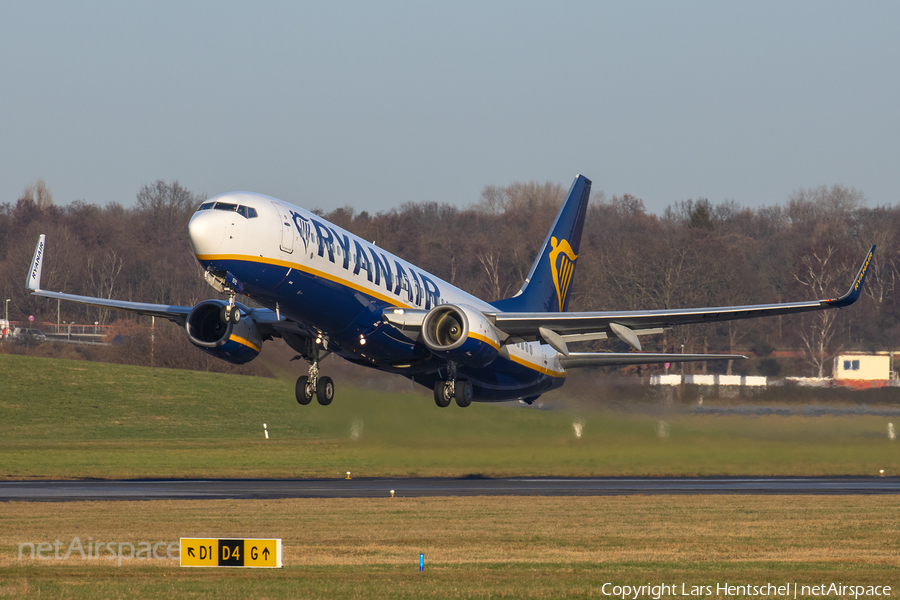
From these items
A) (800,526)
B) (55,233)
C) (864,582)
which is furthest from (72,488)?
(55,233)

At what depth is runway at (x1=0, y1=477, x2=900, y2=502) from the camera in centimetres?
4284

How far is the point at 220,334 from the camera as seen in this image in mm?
37406

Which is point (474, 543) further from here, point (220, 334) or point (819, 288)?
point (819, 288)

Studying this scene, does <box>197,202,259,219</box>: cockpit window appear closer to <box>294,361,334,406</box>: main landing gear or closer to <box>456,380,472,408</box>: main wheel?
<box>294,361,334,406</box>: main landing gear

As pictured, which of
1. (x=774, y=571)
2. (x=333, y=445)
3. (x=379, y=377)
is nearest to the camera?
(x=774, y=571)

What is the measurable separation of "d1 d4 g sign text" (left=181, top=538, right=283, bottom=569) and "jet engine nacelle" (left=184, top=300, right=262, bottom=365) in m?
16.1

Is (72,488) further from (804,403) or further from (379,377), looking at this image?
(804,403)

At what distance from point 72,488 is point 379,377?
13.9 metres

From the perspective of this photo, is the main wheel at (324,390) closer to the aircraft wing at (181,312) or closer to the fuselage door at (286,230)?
the aircraft wing at (181,312)

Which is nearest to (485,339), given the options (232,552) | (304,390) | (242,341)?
(304,390)

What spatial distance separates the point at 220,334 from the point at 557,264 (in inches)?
683

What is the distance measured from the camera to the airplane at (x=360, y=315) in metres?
30.2

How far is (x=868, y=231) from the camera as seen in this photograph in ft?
427

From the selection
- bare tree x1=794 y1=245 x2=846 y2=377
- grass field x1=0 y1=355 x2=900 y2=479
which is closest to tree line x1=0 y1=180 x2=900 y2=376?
bare tree x1=794 y1=245 x2=846 y2=377
